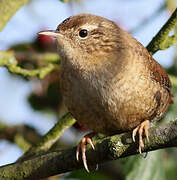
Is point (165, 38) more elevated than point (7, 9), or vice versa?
point (7, 9)

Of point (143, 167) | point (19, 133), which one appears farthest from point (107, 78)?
point (19, 133)

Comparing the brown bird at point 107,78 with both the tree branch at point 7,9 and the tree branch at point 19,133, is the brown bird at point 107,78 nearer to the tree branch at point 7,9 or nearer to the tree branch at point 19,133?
the tree branch at point 7,9

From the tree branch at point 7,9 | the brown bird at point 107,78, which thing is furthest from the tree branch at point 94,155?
the tree branch at point 7,9

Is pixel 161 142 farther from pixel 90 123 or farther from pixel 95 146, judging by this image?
pixel 90 123

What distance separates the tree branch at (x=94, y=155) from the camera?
295cm

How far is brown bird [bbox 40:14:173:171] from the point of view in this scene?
373cm

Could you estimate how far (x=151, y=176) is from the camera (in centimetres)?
416

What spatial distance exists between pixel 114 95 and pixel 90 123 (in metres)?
0.36

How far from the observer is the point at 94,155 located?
3.29 metres

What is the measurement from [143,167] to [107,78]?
0.86m

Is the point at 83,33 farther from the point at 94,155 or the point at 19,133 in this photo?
the point at 19,133

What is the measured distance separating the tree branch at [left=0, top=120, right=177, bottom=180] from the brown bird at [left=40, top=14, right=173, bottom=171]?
17 cm

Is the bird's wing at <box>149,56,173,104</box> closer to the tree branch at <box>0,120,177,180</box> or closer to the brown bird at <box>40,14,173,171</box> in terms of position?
the brown bird at <box>40,14,173,171</box>

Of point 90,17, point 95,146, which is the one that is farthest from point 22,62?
point 95,146
